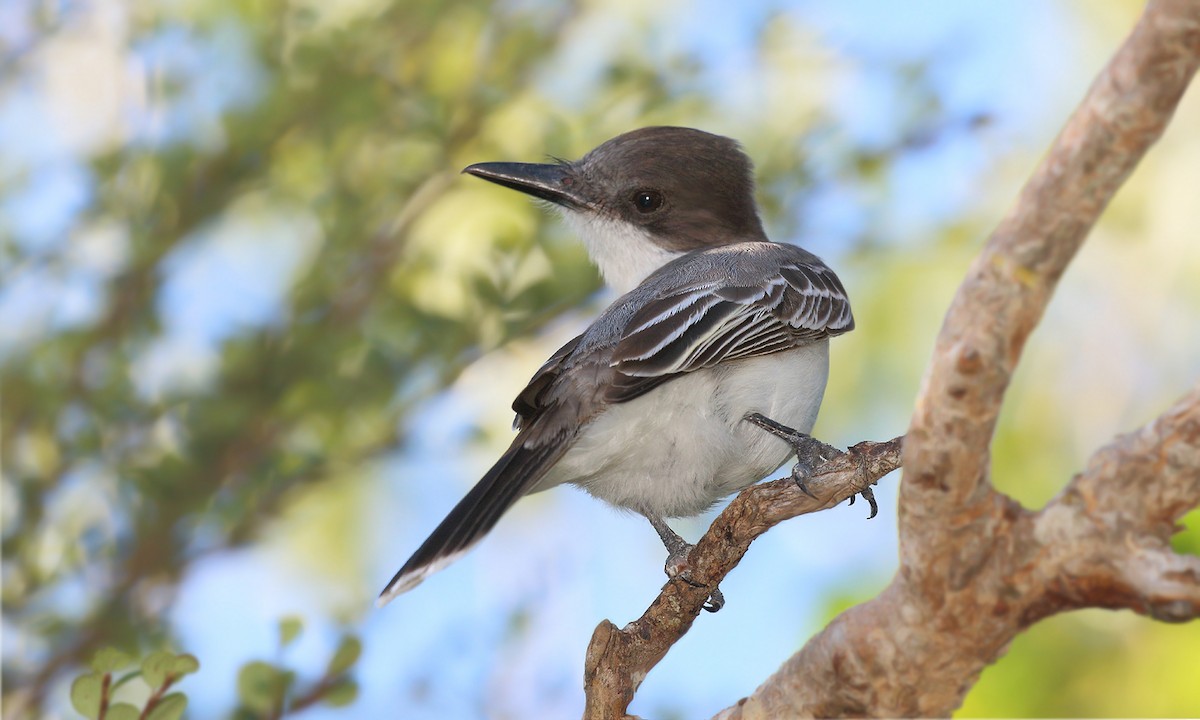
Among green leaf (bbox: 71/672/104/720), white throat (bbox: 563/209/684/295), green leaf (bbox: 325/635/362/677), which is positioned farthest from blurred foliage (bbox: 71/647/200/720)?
white throat (bbox: 563/209/684/295)

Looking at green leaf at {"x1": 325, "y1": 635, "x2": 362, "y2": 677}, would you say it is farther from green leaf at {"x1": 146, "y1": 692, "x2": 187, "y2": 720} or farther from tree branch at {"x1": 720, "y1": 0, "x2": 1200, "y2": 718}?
tree branch at {"x1": 720, "y1": 0, "x2": 1200, "y2": 718}

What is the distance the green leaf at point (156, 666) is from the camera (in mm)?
2721

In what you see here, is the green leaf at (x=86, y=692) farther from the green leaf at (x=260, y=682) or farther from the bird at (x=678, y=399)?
the bird at (x=678, y=399)

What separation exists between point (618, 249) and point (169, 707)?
298cm

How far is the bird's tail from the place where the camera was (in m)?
3.35

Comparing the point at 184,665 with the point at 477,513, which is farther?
the point at 477,513

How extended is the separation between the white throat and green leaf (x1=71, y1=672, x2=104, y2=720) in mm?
2857

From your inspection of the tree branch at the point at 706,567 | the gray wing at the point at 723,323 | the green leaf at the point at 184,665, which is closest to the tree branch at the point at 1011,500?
the tree branch at the point at 706,567

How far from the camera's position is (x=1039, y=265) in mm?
2215

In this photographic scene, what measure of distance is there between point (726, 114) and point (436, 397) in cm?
206

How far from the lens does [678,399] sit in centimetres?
391

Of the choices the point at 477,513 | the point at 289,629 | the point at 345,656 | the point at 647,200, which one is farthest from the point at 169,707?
the point at 647,200

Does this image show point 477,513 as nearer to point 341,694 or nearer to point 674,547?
point 341,694

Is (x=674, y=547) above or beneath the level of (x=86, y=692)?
above
